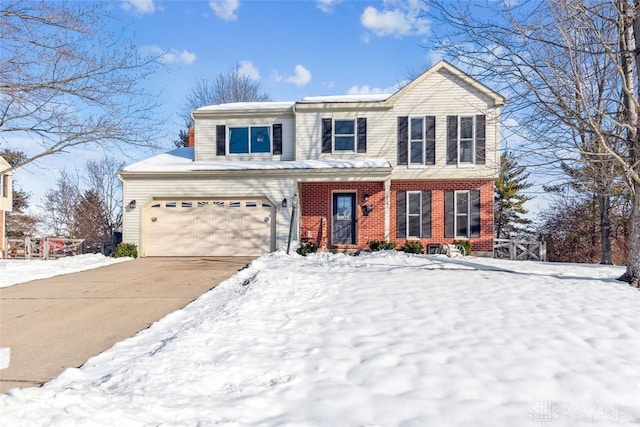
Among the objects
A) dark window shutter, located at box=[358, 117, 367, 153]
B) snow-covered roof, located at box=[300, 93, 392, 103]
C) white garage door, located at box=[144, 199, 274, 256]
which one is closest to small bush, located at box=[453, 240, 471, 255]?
dark window shutter, located at box=[358, 117, 367, 153]

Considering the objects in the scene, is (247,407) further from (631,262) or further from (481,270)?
(631,262)

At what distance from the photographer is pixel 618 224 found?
17.7 meters

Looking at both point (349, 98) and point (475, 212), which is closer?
point (475, 212)

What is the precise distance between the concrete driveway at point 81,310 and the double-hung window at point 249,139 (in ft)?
20.7

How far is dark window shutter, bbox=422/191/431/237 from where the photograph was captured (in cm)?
1409

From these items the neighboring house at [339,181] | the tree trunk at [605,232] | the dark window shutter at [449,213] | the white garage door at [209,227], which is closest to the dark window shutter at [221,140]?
the neighboring house at [339,181]

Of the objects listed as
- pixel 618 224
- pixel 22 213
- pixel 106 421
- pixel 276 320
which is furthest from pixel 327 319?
pixel 22 213

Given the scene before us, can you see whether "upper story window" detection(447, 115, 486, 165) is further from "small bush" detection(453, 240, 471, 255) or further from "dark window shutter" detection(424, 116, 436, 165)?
"small bush" detection(453, 240, 471, 255)

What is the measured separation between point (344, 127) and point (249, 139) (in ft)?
12.9

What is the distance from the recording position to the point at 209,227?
1309cm

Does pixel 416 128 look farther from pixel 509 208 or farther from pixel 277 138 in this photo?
pixel 509 208

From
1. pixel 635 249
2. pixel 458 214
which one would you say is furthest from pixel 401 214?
pixel 635 249

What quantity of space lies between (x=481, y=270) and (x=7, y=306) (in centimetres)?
967

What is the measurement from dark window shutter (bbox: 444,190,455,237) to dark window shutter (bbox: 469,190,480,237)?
2.24 ft
